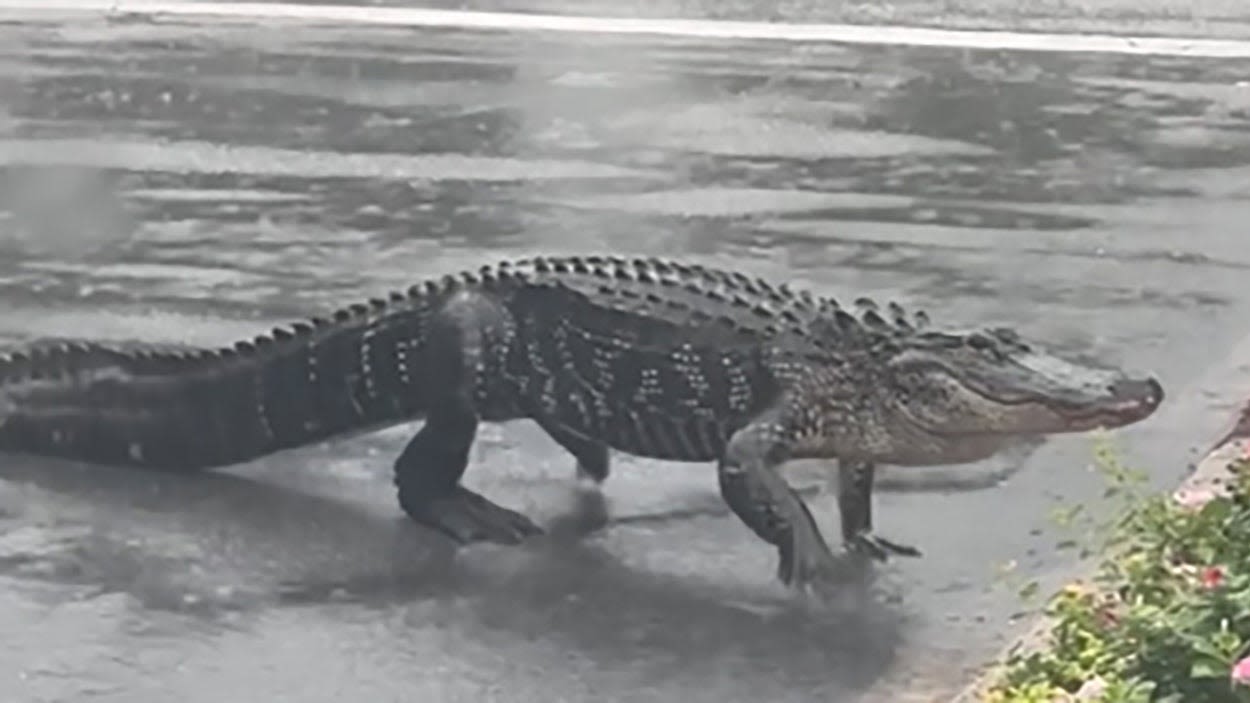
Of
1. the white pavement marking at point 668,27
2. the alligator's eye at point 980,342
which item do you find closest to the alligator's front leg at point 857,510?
the alligator's eye at point 980,342

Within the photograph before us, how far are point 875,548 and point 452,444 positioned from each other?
1.12 metres

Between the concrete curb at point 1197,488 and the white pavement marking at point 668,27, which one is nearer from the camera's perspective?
the concrete curb at point 1197,488

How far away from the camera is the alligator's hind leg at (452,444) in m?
7.35

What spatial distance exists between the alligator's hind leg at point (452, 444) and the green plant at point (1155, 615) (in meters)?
1.62

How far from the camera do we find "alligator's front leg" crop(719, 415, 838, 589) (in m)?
6.87

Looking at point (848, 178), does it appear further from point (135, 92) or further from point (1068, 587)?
point (1068, 587)

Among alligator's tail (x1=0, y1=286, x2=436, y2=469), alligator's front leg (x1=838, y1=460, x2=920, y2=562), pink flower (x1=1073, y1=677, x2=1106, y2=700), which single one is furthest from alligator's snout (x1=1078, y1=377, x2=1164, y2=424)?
alligator's tail (x1=0, y1=286, x2=436, y2=469)

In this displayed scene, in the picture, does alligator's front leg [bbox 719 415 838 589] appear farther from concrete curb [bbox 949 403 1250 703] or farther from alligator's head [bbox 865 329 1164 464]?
concrete curb [bbox 949 403 1250 703]

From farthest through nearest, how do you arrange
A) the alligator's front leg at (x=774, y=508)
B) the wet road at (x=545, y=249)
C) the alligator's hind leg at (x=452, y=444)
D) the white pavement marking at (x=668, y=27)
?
the white pavement marking at (x=668, y=27) → the alligator's hind leg at (x=452, y=444) → the alligator's front leg at (x=774, y=508) → the wet road at (x=545, y=249)

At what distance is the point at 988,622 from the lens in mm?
6742

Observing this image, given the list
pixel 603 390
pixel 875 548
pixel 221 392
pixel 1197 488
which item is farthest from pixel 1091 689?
pixel 221 392

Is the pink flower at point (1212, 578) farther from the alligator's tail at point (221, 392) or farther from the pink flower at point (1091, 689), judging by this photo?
the alligator's tail at point (221, 392)

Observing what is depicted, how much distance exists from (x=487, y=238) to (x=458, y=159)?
2195 mm

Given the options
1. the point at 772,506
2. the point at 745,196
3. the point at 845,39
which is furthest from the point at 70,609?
the point at 845,39
